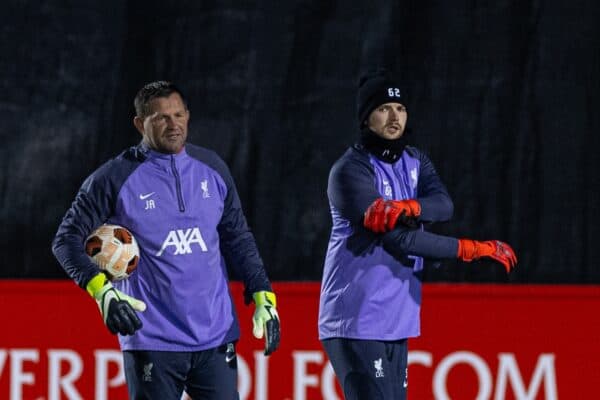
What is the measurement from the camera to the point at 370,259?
4.53 m

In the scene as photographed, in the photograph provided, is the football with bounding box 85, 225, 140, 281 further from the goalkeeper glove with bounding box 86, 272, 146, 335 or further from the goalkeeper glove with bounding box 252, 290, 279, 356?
the goalkeeper glove with bounding box 252, 290, 279, 356

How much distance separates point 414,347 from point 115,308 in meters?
2.04

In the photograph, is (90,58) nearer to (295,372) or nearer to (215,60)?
(215,60)

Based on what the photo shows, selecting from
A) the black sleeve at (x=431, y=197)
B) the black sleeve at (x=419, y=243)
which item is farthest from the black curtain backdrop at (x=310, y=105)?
the black sleeve at (x=419, y=243)

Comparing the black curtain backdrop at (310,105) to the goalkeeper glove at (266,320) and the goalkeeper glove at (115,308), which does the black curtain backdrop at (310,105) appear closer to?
the goalkeeper glove at (266,320)

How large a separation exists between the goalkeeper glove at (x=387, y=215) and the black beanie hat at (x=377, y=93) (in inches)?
13.2

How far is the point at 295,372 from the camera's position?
19.3 feet

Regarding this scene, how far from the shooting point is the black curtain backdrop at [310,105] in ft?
19.4

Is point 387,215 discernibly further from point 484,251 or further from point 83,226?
point 83,226

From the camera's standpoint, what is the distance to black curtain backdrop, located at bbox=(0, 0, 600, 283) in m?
5.90

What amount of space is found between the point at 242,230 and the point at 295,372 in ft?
5.25

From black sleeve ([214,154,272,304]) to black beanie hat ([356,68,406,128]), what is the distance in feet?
A: 1.77

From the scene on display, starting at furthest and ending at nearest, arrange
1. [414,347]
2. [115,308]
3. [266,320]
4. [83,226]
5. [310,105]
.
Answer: [310,105]
[414,347]
[266,320]
[83,226]
[115,308]

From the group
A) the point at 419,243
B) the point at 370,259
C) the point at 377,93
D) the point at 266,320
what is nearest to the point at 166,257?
the point at 266,320
